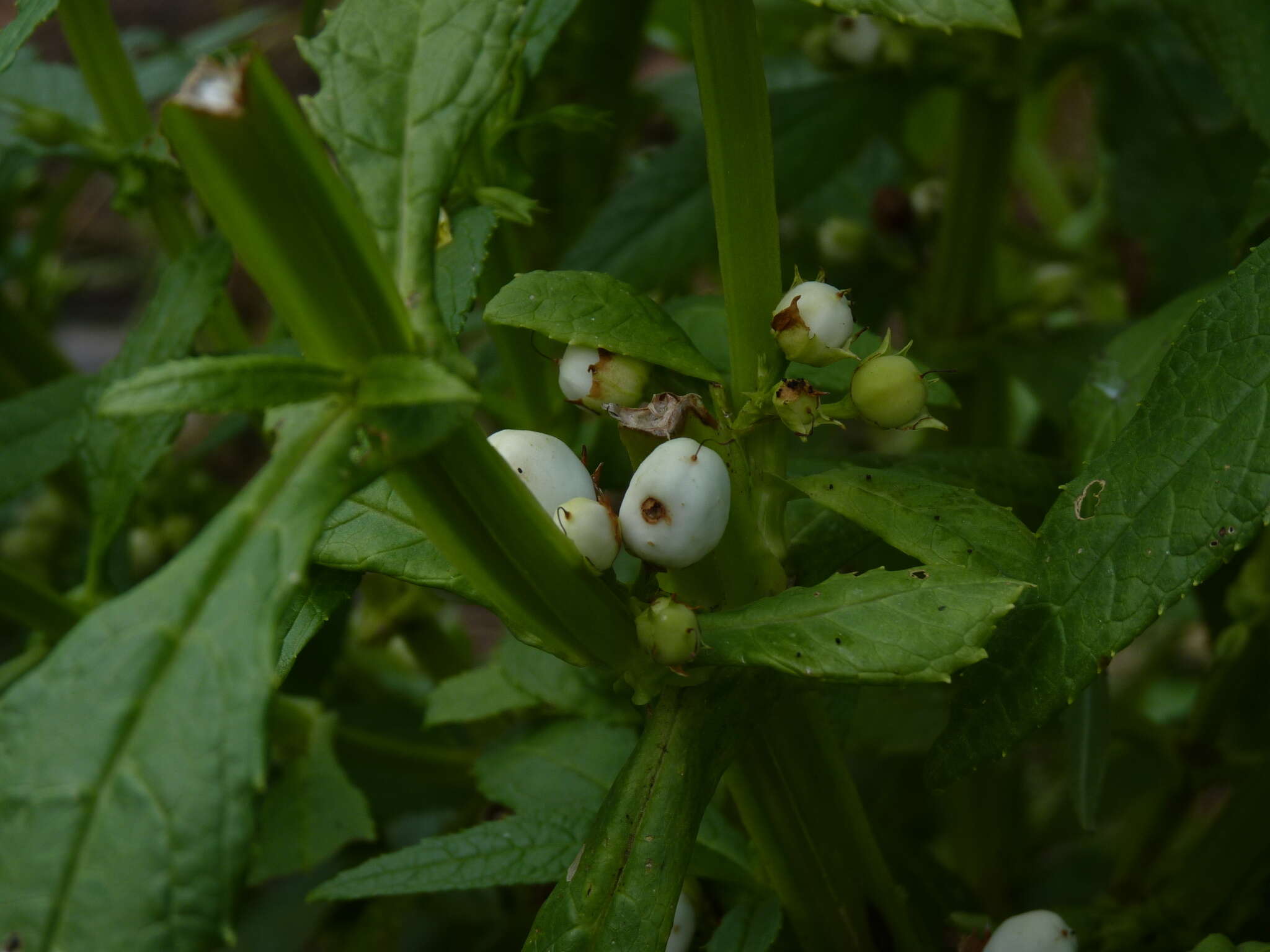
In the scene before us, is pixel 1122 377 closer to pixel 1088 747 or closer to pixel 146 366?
pixel 1088 747

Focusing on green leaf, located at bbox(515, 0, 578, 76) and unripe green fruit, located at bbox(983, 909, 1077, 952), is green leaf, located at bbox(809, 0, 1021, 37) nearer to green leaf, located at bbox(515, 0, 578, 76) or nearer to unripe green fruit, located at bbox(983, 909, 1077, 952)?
green leaf, located at bbox(515, 0, 578, 76)

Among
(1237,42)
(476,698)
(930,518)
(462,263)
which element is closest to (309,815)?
(476,698)

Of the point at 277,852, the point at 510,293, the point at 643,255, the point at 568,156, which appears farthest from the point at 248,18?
the point at 510,293

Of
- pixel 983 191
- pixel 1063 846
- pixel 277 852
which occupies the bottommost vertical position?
pixel 1063 846

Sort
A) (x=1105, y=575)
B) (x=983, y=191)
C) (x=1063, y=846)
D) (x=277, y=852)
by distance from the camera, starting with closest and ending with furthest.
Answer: (x=1105, y=575)
(x=277, y=852)
(x=983, y=191)
(x=1063, y=846)

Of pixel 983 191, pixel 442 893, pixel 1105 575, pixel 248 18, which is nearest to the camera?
pixel 1105 575

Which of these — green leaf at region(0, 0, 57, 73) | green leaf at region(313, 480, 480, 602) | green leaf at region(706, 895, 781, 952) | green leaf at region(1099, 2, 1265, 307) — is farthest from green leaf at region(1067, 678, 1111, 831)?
green leaf at region(0, 0, 57, 73)

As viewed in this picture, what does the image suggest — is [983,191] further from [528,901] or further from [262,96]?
[262,96]
